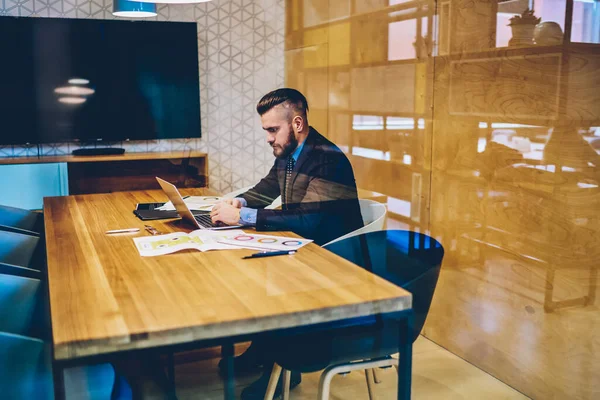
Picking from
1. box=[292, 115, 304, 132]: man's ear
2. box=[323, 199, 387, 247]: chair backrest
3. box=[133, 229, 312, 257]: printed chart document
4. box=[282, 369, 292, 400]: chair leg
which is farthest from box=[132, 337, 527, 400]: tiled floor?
box=[292, 115, 304, 132]: man's ear

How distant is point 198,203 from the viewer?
2.21m

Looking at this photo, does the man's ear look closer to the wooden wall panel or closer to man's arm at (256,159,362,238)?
man's arm at (256,159,362,238)

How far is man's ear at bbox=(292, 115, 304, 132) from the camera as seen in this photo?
2.19 metres

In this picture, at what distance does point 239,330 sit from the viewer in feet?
3.47

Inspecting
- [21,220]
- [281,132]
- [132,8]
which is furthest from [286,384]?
[132,8]

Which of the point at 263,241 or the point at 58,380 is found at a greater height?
the point at 263,241

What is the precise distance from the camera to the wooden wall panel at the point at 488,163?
1739 millimetres

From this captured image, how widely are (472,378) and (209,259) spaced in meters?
1.26

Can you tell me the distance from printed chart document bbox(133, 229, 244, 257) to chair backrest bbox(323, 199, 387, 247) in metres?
0.38

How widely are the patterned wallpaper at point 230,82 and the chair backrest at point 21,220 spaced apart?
54.4 inches

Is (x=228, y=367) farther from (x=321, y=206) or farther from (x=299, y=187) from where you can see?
(x=299, y=187)

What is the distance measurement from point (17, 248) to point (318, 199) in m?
1.16

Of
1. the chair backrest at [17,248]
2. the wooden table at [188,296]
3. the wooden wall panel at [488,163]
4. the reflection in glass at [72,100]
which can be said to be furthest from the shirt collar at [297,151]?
the reflection in glass at [72,100]

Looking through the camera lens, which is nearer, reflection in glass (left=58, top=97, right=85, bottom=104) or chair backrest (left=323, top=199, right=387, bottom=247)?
chair backrest (left=323, top=199, right=387, bottom=247)
